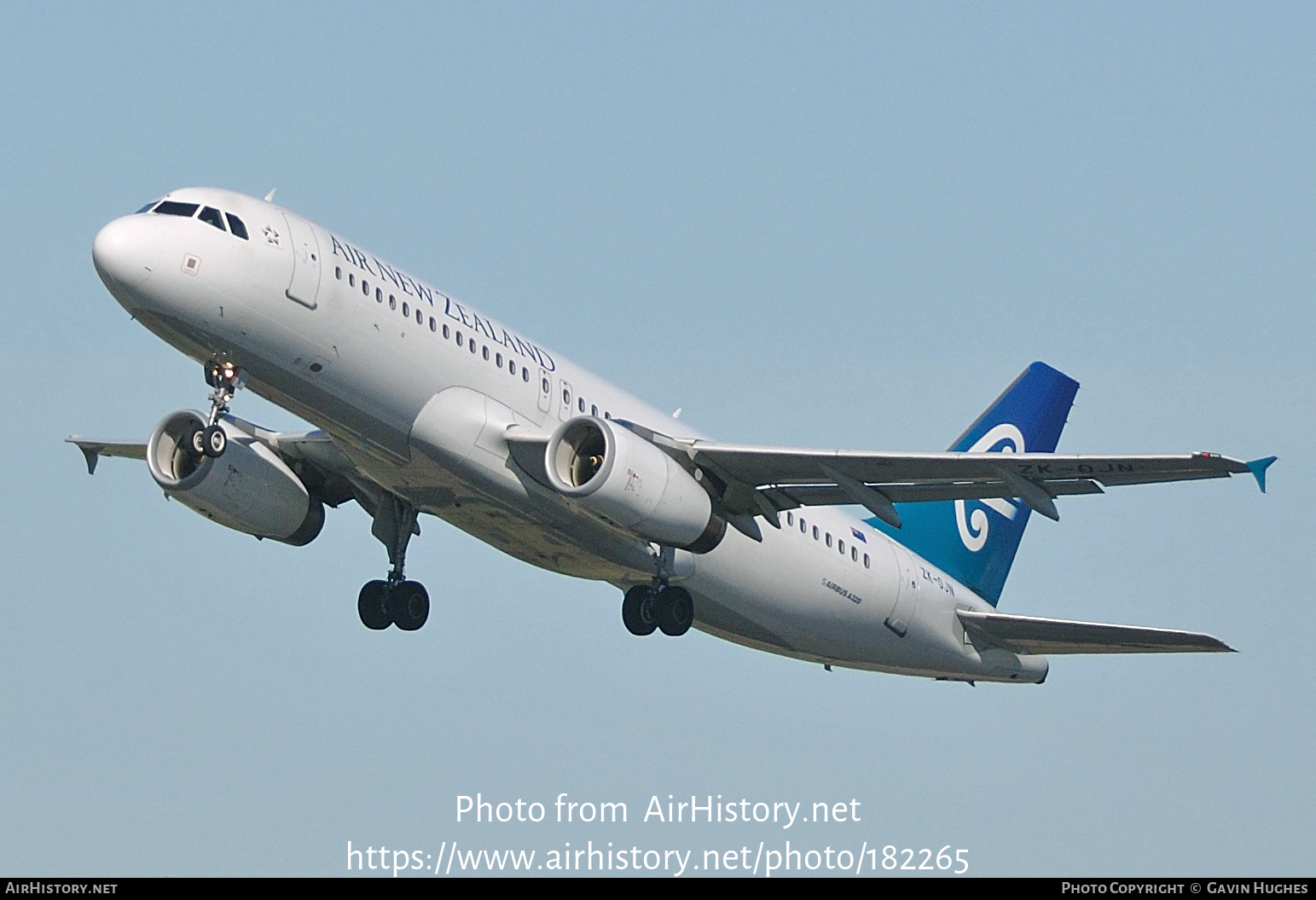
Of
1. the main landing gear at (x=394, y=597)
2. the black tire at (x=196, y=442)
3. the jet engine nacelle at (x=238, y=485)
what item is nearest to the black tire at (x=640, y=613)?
the main landing gear at (x=394, y=597)

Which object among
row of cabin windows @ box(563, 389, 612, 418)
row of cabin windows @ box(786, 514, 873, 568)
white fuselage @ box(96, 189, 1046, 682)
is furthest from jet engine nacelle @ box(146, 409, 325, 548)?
row of cabin windows @ box(786, 514, 873, 568)

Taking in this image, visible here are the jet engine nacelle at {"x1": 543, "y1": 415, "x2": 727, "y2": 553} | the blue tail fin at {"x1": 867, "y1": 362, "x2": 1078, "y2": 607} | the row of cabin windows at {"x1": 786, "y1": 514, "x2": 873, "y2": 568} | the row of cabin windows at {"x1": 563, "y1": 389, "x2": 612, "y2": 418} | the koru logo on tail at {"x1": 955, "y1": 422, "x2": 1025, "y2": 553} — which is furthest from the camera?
the koru logo on tail at {"x1": 955, "y1": 422, "x2": 1025, "y2": 553}

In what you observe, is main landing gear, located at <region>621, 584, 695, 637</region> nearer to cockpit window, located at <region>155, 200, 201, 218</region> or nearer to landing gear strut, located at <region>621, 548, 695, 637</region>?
landing gear strut, located at <region>621, 548, 695, 637</region>

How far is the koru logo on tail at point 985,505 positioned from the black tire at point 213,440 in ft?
55.3

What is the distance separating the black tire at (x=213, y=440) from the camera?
31.0 metres

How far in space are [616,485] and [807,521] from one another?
261 inches

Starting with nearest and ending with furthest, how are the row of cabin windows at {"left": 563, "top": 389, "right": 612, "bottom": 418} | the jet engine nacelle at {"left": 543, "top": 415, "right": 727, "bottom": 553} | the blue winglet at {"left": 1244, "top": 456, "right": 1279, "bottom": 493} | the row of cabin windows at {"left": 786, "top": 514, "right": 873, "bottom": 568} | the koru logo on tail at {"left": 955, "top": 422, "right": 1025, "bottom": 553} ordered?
the blue winglet at {"left": 1244, "top": 456, "right": 1279, "bottom": 493} < the jet engine nacelle at {"left": 543, "top": 415, "right": 727, "bottom": 553} < the row of cabin windows at {"left": 563, "top": 389, "right": 612, "bottom": 418} < the row of cabin windows at {"left": 786, "top": 514, "right": 873, "bottom": 568} < the koru logo on tail at {"left": 955, "top": 422, "right": 1025, "bottom": 553}

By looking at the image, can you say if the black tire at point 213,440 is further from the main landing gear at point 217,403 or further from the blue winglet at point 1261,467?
the blue winglet at point 1261,467

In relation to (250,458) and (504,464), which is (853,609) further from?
(250,458)

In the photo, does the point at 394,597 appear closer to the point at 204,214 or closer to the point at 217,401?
the point at 217,401

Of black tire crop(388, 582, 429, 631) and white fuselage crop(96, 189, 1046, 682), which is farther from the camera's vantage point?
black tire crop(388, 582, 429, 631)

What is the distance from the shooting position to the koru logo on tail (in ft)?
140

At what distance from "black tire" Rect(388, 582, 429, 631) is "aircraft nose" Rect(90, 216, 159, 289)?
10204 mm
